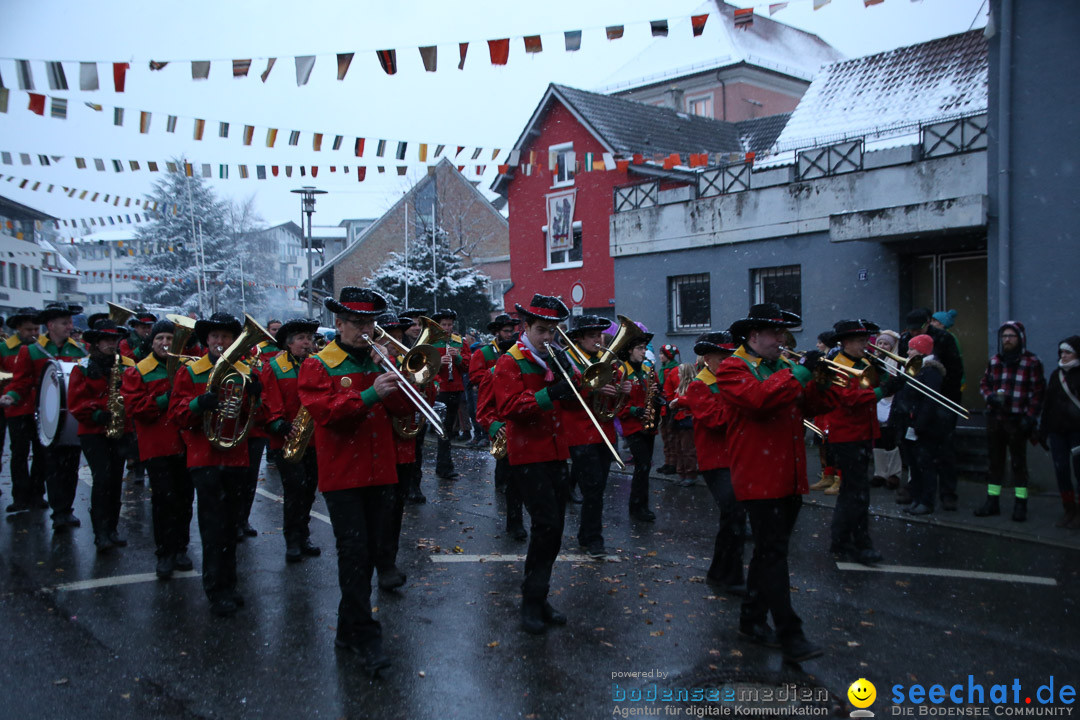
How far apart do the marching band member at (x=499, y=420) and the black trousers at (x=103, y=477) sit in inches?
128

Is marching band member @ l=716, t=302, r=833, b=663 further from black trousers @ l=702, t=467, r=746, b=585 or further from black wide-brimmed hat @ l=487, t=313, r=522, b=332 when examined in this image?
black wide-brimmed hat @ l=487, t=313, r=522, b=332

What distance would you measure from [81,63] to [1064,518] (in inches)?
473

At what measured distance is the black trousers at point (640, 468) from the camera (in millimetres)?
8977

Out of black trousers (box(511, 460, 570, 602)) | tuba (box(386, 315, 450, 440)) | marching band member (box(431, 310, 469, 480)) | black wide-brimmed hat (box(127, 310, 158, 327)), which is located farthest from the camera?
marching band member (box(431, 310, 469, 480))

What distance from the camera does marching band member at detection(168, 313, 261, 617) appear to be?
598 cm

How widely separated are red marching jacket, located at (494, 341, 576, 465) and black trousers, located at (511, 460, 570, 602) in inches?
4.4

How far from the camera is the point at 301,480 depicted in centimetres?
739

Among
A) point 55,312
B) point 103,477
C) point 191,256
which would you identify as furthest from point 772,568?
point 191,256

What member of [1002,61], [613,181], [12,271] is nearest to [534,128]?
[613,181]

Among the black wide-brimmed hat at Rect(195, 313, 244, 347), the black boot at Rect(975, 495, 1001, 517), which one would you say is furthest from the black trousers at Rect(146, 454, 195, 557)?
the black boot at Rect(975, 495, 1001, 517)

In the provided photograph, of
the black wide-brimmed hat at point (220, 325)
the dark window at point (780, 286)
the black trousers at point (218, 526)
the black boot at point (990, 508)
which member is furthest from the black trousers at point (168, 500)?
the dark window at point (780, 286)

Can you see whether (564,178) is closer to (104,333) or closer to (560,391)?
(104,333)

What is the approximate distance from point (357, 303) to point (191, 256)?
174 ft

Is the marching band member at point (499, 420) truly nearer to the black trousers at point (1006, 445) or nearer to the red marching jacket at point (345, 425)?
the red marching jacket at point (345, 425)
